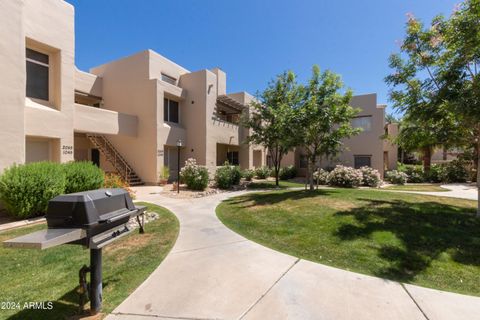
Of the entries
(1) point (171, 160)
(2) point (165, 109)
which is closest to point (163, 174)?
(1) point (171, 160)

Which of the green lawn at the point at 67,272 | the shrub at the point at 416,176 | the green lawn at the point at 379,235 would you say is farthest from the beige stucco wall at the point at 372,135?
the green lawn at the point at 67,272

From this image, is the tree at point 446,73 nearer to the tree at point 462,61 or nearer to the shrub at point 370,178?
the tree at point 462,61

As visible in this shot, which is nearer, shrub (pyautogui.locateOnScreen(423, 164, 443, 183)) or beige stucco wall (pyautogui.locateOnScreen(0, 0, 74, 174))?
beige stucco wall (pyautogui.locateOnScreen(0, 0, 74, 174))

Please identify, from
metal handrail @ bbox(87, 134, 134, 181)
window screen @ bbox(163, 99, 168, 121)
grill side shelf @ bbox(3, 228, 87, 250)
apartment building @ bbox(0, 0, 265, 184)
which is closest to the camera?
grill side shelf @ bbox(3, 228, 87, 250)

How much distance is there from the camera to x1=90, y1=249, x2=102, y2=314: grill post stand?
9.49ft

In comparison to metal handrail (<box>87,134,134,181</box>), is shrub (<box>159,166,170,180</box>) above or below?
below

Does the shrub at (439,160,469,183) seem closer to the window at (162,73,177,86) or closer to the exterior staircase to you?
the window at (162,73,177,86)

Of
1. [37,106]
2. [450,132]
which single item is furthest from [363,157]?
[37,106]

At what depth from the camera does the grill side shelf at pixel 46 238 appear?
203 cm

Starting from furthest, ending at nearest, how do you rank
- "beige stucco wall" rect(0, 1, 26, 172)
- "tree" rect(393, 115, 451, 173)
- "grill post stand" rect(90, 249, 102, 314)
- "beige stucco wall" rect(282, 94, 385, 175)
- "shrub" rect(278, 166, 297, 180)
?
1. "shrub" rect(278, 166, 297, 180)
2. "beige stucco wall" rect(282, 94, 385, 175)
3. "beige stucco wall" rect(0, 1, 26, 172)
4. "tree" rect(393, 115, 451, 173)
5. "grill post stand" rect(90, 249, 102, 314)

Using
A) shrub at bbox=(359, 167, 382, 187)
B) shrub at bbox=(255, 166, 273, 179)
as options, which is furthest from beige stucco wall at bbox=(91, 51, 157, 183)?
shrub at bbox=(359, 167, 382, 187)

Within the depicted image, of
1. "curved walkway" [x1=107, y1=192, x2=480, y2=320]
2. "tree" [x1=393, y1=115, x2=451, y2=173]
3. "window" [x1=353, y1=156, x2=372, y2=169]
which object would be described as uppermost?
"tree" [x1=393, y1=115, x2=451, y2=173]

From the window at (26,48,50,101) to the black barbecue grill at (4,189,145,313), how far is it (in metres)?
10.8

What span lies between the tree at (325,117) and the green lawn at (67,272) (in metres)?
7.98
